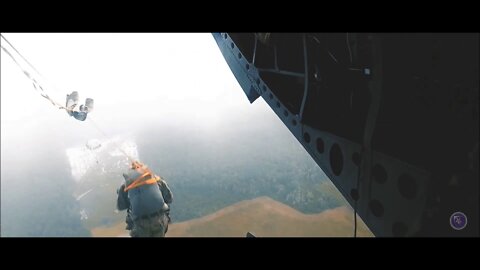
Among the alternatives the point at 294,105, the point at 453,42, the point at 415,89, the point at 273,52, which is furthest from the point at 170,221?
the point at 453,42

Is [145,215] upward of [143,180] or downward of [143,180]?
downward

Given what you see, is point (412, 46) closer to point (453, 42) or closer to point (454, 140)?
point (453, 42)

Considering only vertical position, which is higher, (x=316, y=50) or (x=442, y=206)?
(x=316, y=50)

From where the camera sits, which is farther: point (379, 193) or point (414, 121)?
point (379, 193)

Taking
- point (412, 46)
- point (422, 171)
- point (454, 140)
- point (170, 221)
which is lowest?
point (170, 221)

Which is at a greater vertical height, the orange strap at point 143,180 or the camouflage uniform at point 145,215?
the orange strap at point 143,180

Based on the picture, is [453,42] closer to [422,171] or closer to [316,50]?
[422,171]

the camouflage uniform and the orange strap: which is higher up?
the orange strap

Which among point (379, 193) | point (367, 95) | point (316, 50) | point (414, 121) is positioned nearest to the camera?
point (414, 121)

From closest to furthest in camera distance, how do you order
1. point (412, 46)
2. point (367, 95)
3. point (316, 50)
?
point (412, 46) < point (367, 95) < point (316, 50)
